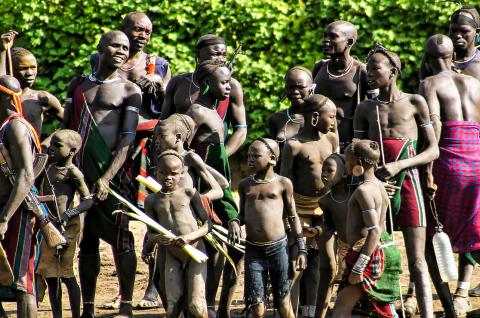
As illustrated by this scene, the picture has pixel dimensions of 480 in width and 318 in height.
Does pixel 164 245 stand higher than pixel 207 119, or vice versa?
pixel 207 119

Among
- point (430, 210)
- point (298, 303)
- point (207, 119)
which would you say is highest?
point (207, 119)

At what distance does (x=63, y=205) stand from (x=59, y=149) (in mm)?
431

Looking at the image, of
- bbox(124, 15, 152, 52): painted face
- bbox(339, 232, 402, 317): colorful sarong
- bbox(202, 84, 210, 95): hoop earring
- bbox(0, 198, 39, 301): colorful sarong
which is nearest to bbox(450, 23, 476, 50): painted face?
bbox(202, 84, 210, 95): hoop earring

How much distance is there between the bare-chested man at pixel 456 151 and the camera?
1127 cm

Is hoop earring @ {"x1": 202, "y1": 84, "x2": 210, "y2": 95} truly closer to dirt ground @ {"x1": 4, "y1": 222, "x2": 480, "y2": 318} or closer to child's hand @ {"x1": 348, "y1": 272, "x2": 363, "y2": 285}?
dirt ground @ {"x1": 4, "y1": 222, "x2": 480, "y2": 318}

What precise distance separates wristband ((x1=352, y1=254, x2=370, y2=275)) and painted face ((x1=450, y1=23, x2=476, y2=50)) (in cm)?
307

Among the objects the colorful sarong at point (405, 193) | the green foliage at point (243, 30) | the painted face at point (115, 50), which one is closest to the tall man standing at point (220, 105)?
the painted face at point (115, 50)

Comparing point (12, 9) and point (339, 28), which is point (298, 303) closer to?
point (339, 28)

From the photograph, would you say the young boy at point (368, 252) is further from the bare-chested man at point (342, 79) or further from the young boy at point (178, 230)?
the bare-chested man at point (342, 79)

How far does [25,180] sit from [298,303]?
8.05ft

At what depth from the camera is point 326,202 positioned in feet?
34.2

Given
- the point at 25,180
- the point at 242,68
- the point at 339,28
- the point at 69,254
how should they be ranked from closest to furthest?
the point at 25,180, the point at 69,254, the point at 339,28, the point at 242,68

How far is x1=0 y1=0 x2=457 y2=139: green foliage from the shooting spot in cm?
1709

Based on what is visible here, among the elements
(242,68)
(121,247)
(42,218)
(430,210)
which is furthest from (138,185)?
(242,68)
